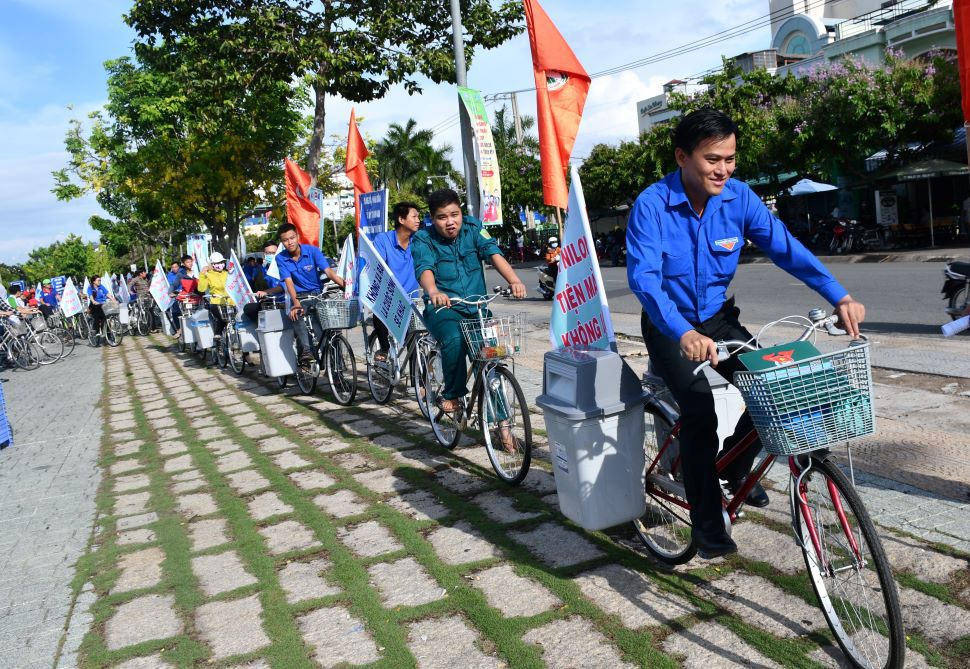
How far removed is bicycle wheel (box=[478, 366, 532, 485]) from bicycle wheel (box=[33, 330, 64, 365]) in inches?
605

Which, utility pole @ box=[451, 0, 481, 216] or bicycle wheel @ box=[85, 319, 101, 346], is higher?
utility pole @ box=[451, 0, 481, 216]

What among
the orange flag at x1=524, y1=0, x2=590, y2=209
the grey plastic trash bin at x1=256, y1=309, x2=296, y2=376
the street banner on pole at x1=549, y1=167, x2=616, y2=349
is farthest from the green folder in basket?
the grey plastic trash bin at x1=256, y1=309, x2=296, y2=376

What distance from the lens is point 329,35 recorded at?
1474 centimetres

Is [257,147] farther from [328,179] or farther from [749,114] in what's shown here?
[749,114]

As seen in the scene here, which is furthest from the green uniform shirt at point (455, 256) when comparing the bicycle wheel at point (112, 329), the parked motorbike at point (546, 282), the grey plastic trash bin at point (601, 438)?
the bicycle wheel at point (112, 329)

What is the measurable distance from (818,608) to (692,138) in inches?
73.2

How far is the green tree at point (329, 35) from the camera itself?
14.4 metres

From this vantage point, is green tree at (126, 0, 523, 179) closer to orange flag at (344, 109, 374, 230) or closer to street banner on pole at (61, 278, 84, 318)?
orange flag at (344, 109, 374, 230)

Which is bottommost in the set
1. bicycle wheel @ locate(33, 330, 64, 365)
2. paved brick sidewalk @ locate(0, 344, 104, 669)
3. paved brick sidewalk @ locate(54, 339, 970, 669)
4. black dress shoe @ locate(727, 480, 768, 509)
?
paved brick sidewalk @ locate(54, 339, 970, 669)

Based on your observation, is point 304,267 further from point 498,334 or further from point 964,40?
point 964,40

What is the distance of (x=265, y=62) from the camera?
1478 cm

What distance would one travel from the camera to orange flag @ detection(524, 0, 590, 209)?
6.79 metres

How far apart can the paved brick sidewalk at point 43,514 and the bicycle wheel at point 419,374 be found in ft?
8.61

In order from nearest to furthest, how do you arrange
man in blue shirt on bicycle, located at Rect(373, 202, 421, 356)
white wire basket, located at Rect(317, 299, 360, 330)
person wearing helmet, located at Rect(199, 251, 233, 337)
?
1. man in blue shirt on bicycle, located at Rect(373, 202, 421, 356)
2. white wire basket, located at Rect(317, 299, 360, 330)
3. person wearing helmet, located at Rect(199, 251, 233, 337)
